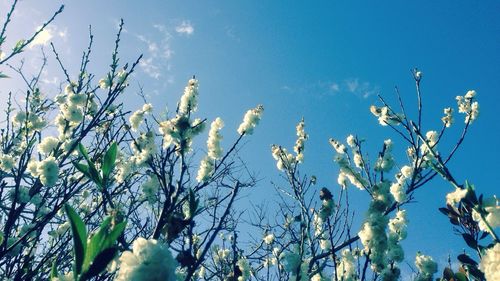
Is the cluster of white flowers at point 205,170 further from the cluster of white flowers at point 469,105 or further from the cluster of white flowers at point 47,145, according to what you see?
the cluster of white flowers at point 469,105

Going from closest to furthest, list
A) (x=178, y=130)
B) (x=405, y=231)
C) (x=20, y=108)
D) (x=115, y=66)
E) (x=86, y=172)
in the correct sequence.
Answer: (x=86, y=172) < (x=178, y=130) < (x=405, y=231) < (x=115, y=66) < (x=20, y=108)

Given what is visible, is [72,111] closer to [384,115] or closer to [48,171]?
[48,171]

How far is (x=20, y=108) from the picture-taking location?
5.14 meters

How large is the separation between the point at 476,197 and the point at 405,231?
1.55 m

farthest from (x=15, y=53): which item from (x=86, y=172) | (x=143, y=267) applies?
(x=143, y=267)

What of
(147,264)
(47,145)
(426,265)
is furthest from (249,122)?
(147,264)

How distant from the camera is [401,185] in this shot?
4.33 metres

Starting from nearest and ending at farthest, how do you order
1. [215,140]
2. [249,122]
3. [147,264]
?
[147,264]
[215,140]
[249,122]

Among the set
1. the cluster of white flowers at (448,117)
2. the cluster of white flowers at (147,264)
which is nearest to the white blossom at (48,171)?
the cluster of white flowers at (147,264)

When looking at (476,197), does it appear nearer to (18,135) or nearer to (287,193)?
(287,193)

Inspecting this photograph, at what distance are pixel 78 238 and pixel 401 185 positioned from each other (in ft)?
12.8

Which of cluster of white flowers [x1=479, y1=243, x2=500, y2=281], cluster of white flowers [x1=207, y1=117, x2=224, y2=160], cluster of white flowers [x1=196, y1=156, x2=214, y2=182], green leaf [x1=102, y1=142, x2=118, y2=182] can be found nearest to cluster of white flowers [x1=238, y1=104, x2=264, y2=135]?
cluster of white flowers [x1=207, y1=117, x2=224, y2=160]

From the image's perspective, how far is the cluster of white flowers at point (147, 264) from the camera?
991 millimetres

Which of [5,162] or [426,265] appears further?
[5,162]
